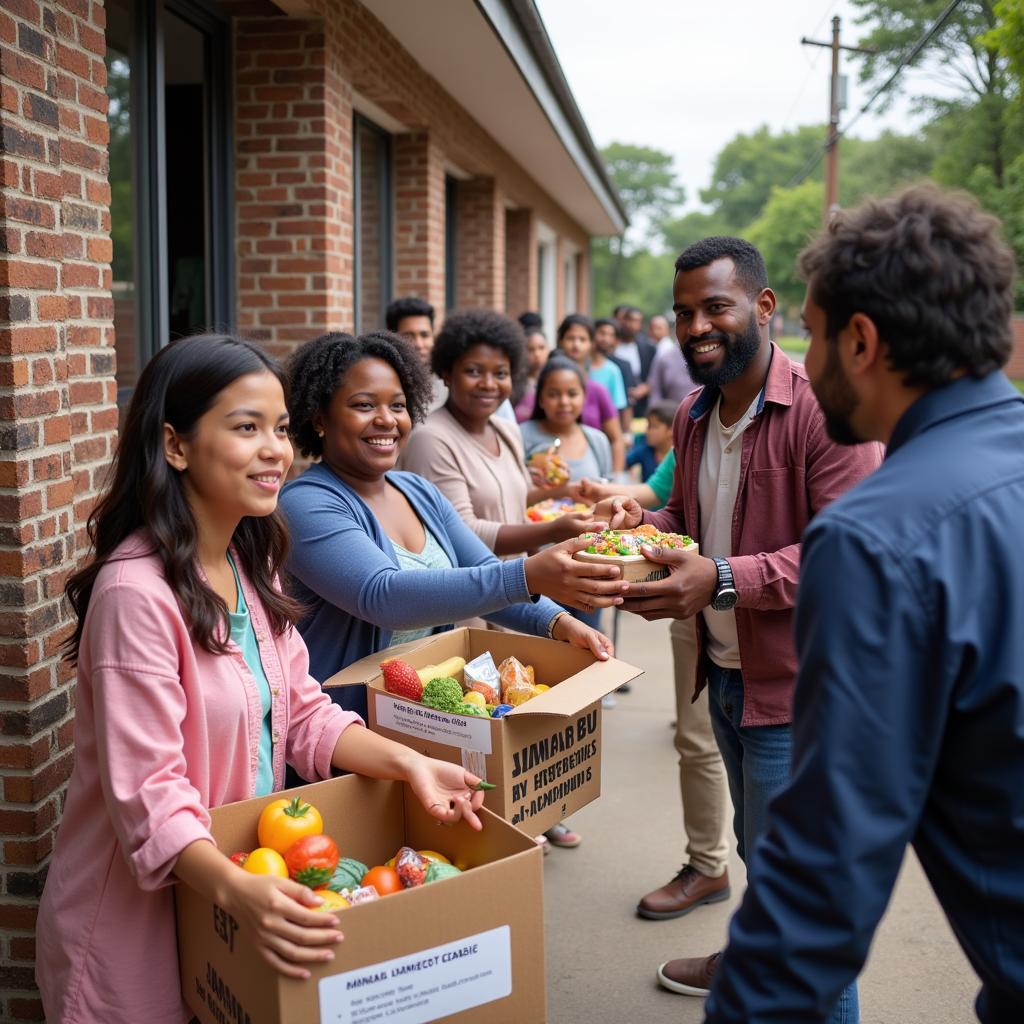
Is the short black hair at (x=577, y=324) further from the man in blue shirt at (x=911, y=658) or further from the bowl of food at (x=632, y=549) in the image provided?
the man in blue shirt at (x=911, y=658)

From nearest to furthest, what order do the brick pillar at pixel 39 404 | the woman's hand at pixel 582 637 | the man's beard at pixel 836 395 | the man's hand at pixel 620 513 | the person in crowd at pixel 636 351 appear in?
the man's beard at pixel 836 395 → the brick pillar at pixel 39 404 → the woman's hand at pixel 582 637 → the man's hand at pixel 620 513 → the person in crowd at pixel 636 351

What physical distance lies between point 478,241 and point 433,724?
8520 mm

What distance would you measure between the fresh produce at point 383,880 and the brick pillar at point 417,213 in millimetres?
6516

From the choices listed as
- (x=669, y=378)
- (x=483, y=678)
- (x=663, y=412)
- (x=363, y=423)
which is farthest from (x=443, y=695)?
(x=669, y=378)

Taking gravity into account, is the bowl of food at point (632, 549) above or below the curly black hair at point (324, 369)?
below

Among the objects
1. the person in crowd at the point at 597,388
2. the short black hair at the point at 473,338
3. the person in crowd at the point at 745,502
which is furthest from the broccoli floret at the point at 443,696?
the person in crowd at the point at 597,388

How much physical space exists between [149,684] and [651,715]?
15.5 feet

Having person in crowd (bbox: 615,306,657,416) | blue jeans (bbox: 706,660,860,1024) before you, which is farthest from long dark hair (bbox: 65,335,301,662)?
person in crowd (bbox: 615,306,657,416)

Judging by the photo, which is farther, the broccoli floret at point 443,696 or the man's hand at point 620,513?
the man's hand at point 620,513

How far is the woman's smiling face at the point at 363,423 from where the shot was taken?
305 cm

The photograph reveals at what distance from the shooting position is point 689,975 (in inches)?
139

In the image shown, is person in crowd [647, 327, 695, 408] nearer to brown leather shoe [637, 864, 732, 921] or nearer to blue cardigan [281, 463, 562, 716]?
brown leather shoe [637, 864, 732, 921]

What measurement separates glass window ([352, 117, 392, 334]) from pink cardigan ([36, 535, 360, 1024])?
542 cm

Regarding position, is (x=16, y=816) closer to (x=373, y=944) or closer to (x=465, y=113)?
(x=373, y=944)
